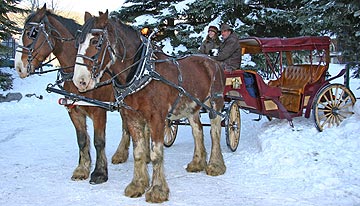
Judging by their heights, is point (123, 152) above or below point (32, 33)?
below

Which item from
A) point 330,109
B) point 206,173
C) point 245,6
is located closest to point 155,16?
point 245,6

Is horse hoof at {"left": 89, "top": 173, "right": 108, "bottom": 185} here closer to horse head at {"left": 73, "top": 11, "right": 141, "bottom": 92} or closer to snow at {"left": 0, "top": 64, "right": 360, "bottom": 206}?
snow at {"left": 0, "top": 64, "right": 360, "bottom": 206}

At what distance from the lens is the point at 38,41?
5.84 m

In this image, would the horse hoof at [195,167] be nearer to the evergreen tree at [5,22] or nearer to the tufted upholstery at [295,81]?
the tufted upholstery at [295,81]

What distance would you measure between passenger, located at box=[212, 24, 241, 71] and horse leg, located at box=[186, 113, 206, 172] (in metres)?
1.40

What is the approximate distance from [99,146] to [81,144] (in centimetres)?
34

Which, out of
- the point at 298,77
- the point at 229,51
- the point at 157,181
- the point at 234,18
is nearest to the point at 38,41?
the point at 157,181

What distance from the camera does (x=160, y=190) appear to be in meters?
5.27

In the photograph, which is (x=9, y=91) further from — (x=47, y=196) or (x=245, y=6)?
(x=47, y=196)

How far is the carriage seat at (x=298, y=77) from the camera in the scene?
27.8ft

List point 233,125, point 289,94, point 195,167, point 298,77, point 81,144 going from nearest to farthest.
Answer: point 81,144, point 195,167, point 233,125, point 289,94, point 298,77

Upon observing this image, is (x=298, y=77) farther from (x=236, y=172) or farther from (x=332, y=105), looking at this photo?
(x=236, y=172)

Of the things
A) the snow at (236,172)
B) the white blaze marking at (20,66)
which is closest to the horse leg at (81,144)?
the snow at (236,172)

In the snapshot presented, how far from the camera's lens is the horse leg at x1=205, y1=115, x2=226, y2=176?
6570 millimetres
